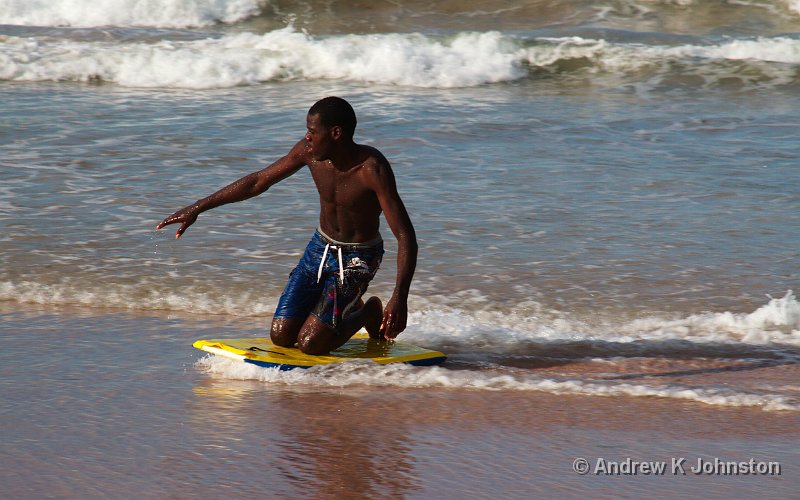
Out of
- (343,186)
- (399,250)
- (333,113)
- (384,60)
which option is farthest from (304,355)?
(384,60)

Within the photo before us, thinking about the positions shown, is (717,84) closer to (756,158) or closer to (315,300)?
(756,158)

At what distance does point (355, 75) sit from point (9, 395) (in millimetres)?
10829

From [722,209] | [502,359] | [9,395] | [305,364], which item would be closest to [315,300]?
[305,364]

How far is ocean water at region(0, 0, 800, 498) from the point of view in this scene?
425 cm

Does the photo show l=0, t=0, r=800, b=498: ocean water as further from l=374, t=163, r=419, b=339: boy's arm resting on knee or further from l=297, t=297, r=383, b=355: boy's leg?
l=374, t=163, r=419, b=339: boy's arm resting on knee

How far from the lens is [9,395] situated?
4.61 metres

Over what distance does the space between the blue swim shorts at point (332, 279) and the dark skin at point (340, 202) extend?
0.14ft

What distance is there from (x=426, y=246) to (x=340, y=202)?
89.9 inches

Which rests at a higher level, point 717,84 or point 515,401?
point 717,84

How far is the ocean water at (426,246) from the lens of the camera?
4254 millimetres

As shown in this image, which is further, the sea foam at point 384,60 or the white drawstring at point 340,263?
the sea foam at point 384,60

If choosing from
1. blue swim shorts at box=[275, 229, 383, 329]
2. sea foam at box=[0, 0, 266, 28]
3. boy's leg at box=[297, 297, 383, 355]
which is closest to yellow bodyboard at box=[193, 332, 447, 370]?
boy's leg at box=[297, 297, 383, 355]

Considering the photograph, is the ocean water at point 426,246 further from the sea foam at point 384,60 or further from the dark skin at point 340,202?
the dark skin at point 340,202

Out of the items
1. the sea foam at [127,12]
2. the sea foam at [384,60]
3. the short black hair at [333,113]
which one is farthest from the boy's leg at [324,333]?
the sea foam at [127,12]
